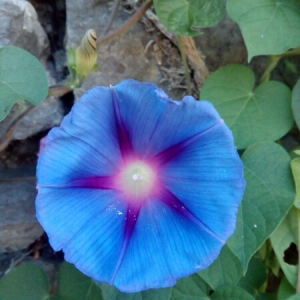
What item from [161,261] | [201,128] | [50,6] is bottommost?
[161,261]

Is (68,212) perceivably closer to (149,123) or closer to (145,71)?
(149,123)

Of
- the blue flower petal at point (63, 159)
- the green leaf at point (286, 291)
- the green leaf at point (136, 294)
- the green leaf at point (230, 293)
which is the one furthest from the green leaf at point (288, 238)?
the blue flower petal at point (63, 159)

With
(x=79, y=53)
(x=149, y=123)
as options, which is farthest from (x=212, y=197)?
(x=79, y=53)

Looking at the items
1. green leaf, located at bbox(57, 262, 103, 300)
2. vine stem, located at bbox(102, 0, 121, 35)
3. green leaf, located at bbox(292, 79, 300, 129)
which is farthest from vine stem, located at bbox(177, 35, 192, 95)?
green leaf, located at bbox(57, 262, 103, 300)

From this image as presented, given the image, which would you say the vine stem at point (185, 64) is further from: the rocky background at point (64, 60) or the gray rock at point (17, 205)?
the gray rock at point (17, 205)

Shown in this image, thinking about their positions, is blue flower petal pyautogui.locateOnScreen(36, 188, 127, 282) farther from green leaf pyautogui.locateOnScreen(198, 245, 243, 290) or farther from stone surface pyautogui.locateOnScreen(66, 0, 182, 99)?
stone surface pyautogui.locateOnScreen(66, 0, 182, 99)

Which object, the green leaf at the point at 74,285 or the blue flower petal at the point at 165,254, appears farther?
the green leaf at the point at 74,285

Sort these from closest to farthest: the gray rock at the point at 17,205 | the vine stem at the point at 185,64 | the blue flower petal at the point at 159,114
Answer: the blue flower petal at the point at 159,114, the vine stem at the point at 185,64, the gray rock at the point at 17,205
